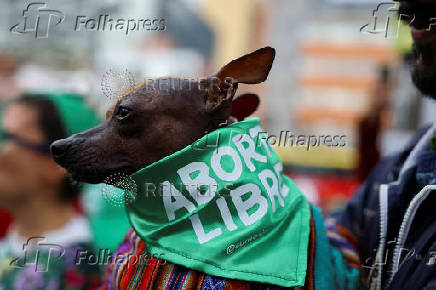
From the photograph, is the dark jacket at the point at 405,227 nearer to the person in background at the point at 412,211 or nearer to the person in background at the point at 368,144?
the person in background at the point at 412,211

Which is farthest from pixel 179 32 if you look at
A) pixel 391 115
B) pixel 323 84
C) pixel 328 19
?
pixel 328 19

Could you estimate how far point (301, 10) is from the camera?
13266 millimetres

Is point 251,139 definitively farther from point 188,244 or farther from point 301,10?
point 301,10

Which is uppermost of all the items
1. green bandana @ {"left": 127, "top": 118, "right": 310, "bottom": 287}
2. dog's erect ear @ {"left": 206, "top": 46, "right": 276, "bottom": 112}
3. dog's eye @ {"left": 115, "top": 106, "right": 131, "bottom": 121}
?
dog's erect ear @ {"left": 206, "top": 46, "right": 276, "bottom": 112}

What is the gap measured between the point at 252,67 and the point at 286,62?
35.9 feet

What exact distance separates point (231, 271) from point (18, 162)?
1685 millimetres

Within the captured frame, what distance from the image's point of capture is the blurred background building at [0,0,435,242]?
2984 millimetres

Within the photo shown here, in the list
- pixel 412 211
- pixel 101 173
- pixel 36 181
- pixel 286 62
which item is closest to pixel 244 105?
pixel 101 173

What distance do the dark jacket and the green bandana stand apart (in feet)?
0.97

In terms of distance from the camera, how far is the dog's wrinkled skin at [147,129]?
1.18m

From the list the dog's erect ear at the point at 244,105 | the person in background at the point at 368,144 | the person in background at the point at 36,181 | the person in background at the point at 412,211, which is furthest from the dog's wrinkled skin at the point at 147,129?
the person in background at the point at 368,144

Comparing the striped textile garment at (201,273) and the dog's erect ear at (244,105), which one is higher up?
the dog's erect ear at (244,105)

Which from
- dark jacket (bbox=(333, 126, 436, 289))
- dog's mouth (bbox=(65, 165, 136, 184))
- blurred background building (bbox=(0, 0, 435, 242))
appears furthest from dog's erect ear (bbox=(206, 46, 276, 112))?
dark jacket (bbox=(333, 126, 436, 289))

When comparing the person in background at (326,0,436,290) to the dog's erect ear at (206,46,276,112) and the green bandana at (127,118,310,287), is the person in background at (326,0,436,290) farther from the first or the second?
the dog's erect ear at (206,46,276,112)
